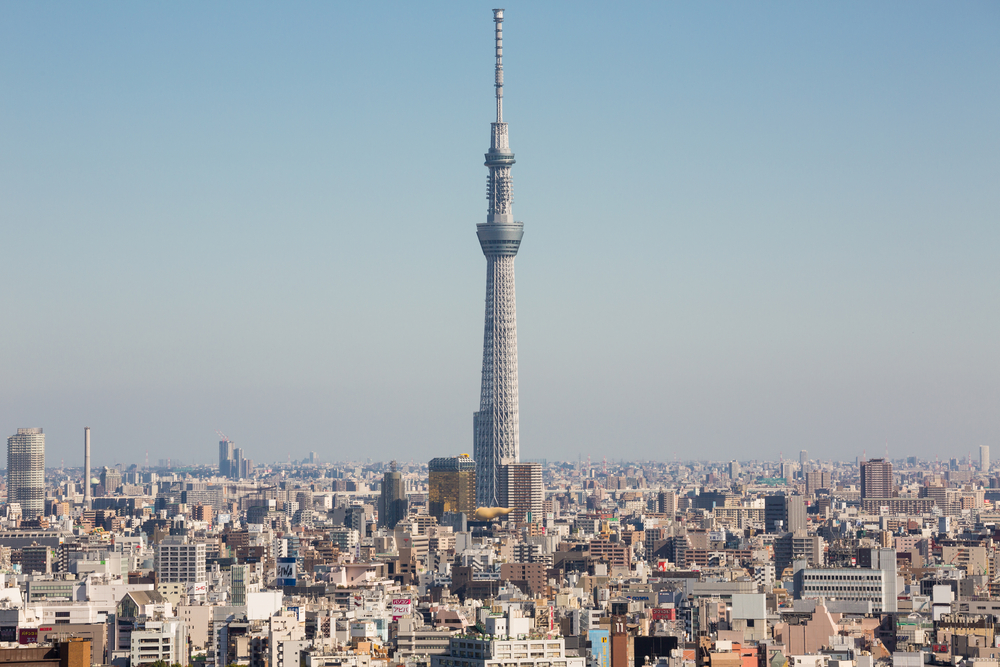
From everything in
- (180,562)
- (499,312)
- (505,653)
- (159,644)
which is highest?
(499,312)

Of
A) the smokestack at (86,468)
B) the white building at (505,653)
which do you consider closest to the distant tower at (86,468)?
the smokestack at (86,468)

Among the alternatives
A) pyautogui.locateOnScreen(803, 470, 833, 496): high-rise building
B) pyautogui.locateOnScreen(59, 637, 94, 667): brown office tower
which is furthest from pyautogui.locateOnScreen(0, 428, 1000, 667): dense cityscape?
pyautogui.locateOnScreen(803, 470, 833, 496): high-rise building

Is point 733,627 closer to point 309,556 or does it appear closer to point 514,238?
point 309,556

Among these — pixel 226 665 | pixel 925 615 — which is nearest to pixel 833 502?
pixel 925 615

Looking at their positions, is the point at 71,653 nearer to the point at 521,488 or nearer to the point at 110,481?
the point at 521,488

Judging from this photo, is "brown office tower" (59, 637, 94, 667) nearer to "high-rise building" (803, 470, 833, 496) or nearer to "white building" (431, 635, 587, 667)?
"white building" (431, 635, 587, 667)

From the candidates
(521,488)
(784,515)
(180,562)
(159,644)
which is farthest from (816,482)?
(159,644)
